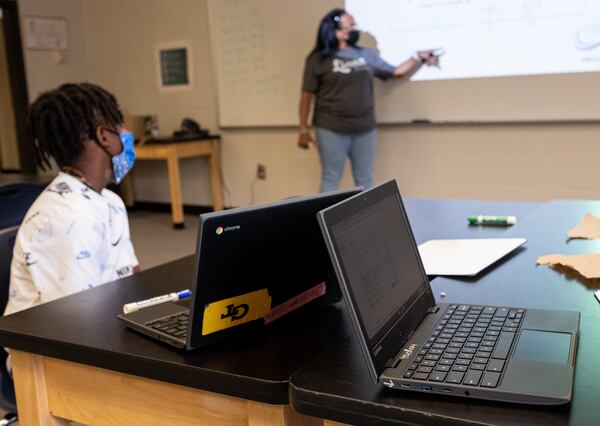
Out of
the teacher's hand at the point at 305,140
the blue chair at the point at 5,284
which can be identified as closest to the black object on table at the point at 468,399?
the blue chair at the point at 5,284

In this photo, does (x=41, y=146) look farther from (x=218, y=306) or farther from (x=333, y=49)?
(x=333, y=49)

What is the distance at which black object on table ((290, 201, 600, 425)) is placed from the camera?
689 mm

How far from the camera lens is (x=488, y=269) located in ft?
4.18

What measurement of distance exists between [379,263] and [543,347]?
9.3 inches

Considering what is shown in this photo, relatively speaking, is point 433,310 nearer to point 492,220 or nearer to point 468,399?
point 468,399

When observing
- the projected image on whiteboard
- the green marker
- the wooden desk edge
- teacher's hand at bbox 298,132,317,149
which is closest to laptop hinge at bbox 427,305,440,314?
the wooden desk edge

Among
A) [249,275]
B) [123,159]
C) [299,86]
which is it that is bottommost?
[249,275]

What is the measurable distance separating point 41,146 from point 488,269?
44.7 inches

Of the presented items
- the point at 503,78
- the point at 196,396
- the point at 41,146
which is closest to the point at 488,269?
the point at 196,396

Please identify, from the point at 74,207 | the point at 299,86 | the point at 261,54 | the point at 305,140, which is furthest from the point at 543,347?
the point at 261,54

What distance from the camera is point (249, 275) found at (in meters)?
0.96

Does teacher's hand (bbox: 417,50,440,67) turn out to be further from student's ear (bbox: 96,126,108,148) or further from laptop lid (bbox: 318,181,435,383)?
laptop lid (bbox: 318,181,435,383)

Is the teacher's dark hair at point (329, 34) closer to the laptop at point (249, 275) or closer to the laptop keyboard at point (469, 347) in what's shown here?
the laptop at point (249, 275)

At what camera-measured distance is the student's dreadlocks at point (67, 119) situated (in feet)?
5.25
